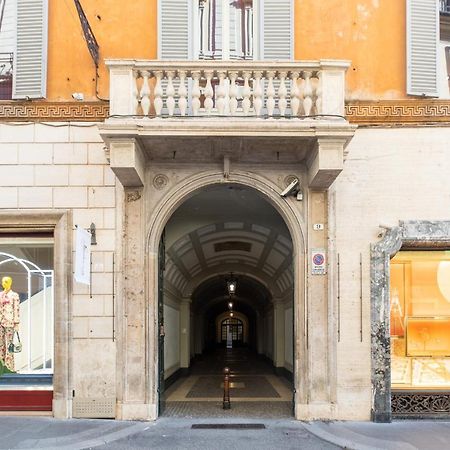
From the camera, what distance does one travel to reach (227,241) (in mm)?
17984

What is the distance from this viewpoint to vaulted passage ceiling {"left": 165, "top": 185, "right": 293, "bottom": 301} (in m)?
13.4

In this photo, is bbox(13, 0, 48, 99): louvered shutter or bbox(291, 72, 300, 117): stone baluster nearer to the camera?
bbox(291, 72, 300, 117): stone baluster

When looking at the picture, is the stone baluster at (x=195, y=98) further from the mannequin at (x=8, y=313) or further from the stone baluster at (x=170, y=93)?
the mannequin at (x=8, y=313)

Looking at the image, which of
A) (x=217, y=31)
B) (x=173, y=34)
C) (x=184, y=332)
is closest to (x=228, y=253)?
(x=184, y=332)

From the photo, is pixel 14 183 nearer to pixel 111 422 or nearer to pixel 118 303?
pixel 118 303

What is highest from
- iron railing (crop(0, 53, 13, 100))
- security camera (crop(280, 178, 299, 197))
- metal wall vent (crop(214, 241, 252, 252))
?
iron railing (crop(0, 53, 13, 100))

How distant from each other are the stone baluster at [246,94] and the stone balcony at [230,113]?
2cm

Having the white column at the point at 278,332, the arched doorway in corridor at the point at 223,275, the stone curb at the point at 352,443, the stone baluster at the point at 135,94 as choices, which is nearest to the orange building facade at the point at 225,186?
the stone baluster at the point at 135,94

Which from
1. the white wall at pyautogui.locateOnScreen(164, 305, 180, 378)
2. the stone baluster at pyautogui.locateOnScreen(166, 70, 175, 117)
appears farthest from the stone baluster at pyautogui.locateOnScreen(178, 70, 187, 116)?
the white wall at pyautogui.locateOnScreen(164, 305, 180, 378)

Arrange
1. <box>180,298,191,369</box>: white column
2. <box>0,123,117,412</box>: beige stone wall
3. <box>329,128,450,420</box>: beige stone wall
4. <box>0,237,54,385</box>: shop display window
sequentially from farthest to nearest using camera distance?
<box>180,298,191,369</box>: white column → <box>0,237,54,385</box>: shop display window → <box>329,128,450,420</box>: beige stone wall → <box>0,123,117,412</box>: beige stone wall

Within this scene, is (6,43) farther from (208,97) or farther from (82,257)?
(82,257)

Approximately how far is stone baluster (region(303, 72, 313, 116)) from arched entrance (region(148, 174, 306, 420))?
1512mm

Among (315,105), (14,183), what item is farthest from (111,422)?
(315,105)

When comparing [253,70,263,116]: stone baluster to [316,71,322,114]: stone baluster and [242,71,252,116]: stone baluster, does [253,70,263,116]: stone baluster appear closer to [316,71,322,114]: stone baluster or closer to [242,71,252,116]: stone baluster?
[242,71,252,116]: stone baluster
